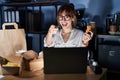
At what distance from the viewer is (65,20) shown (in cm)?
223

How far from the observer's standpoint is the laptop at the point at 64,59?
62.0 inches

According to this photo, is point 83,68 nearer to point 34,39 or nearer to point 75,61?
point 75,61

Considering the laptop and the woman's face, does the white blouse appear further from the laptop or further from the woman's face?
the laptop

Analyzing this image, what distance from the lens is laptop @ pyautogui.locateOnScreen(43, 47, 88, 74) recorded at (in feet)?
5.17

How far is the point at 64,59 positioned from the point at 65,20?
0.73 metres

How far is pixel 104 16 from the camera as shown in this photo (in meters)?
3.33

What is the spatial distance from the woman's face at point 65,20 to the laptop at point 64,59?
2.20 ft

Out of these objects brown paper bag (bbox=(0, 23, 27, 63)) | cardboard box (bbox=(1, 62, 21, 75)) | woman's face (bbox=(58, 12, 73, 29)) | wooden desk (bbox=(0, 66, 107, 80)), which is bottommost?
wooden desk (bbox=(0, 66, 107, 80))

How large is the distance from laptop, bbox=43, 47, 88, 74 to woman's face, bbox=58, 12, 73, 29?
0.67m

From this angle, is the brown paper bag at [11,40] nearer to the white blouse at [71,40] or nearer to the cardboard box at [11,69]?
the white blouse at [71,40]

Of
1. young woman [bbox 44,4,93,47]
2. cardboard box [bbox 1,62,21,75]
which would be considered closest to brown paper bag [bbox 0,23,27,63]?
young woman [bbox 44,4,93,47]

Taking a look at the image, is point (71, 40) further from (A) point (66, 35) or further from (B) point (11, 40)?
(B) point (11, 40)

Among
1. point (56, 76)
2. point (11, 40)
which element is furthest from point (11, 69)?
point (11, 40)

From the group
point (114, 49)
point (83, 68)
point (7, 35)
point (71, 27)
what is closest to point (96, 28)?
point (114, 49)
